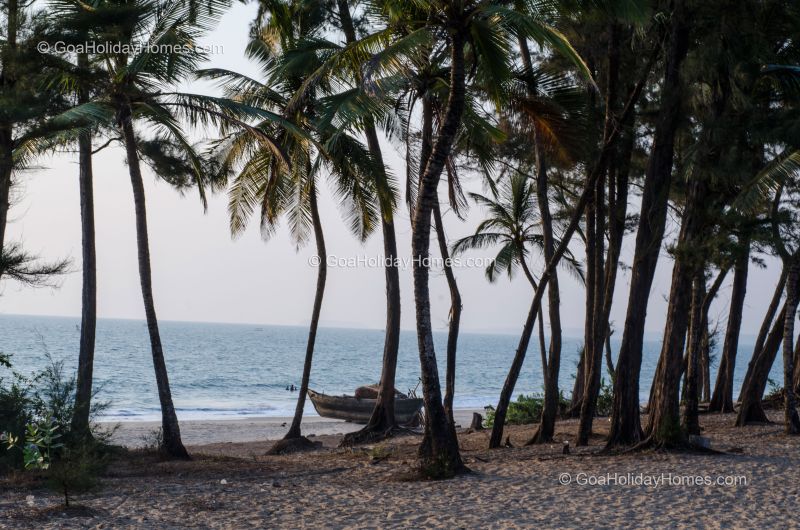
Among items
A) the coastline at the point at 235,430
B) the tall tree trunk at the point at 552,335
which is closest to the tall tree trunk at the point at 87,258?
the tall tree trunk at the point at 552,335

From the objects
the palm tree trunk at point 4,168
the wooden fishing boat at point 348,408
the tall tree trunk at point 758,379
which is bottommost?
the wooden fishing boat at point 348,408

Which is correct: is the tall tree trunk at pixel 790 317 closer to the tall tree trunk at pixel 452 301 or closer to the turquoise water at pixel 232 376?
the tall tree trunk at pixel 452 301

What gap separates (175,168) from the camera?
43.5ft

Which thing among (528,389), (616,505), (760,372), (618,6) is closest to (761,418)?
(760,372)

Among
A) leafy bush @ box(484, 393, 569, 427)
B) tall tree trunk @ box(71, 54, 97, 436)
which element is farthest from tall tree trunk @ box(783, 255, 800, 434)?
tall tree trunk @ box(71, 54, 97, 436)

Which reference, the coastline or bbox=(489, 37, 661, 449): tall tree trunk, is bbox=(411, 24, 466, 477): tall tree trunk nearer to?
bbox=(489, 37, 661, 449): tall tree trunk

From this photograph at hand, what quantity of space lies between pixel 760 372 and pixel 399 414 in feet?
43.2

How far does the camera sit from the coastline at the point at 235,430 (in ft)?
71.4

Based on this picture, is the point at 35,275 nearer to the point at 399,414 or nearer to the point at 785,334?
the point at 785,334

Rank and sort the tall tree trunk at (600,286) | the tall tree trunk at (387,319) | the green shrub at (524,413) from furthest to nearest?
the green shrub at (524,413), the tall tree trunk at (387,319), the tall tree trunk at (600,286)

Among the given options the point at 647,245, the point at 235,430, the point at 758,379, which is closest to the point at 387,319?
the point at 647,245

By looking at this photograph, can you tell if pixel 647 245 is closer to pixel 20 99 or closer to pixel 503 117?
pixel 503 117

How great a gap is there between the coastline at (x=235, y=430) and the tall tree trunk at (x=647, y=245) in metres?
10.4

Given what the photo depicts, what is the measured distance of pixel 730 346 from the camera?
17.8 metres
